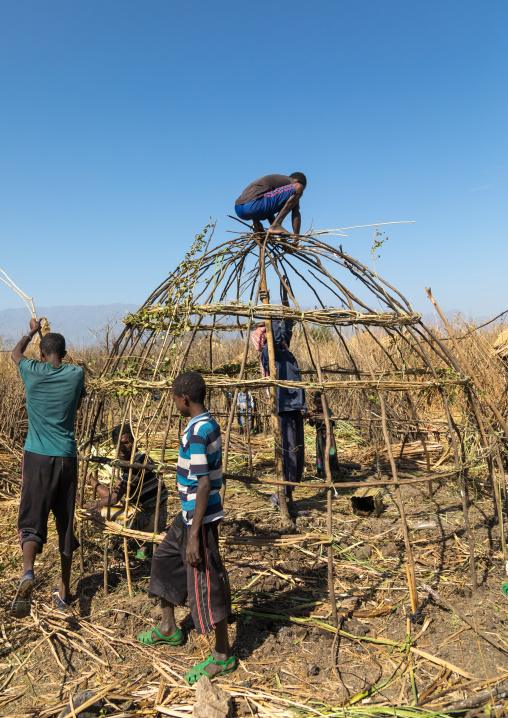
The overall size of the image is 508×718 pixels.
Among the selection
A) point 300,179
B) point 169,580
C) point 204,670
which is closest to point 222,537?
point 169,580

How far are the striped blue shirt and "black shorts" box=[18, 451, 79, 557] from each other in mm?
1183

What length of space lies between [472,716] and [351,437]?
22.6ft

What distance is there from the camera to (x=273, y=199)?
5000mm

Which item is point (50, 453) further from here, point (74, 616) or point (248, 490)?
point (248, 490)

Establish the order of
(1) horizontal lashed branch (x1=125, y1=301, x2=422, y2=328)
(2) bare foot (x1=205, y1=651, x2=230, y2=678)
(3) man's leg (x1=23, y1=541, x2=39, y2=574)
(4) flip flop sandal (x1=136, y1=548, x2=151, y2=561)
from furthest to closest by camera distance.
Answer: (4) flip flop sandal (x1=136, y1=548, x2=151, y2=561) → (1) horizontal lashed branch (x1=125, y1=301, x2=422, y2=328) → (3) man's leg (x1=23, y1=541, x2=39, y2=574) → (2) bare foot (x1=205, y1=651, x2=230, y2=678)

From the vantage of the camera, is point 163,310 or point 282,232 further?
point 282,232

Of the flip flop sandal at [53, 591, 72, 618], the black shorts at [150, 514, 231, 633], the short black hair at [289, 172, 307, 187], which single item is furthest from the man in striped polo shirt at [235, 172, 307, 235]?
the flip flop sandal at [53, 591, 72, 618]

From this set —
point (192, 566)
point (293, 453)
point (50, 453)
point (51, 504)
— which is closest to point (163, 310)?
point (50, 453)

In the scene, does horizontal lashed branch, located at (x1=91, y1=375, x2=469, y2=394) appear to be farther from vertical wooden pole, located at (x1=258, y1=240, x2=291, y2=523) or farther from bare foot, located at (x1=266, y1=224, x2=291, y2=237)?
bare foot, located at (x1=266, y1=224, x2=291, y2=237)

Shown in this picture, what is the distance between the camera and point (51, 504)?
3.69 metres

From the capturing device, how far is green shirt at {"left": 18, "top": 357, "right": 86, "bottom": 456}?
3.64m

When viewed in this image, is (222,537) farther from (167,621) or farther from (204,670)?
(204,670)

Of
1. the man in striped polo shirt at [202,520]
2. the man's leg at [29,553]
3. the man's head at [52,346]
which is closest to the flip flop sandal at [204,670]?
the man in striped polo shirt at [202,520]

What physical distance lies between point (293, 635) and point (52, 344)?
8.93ft
